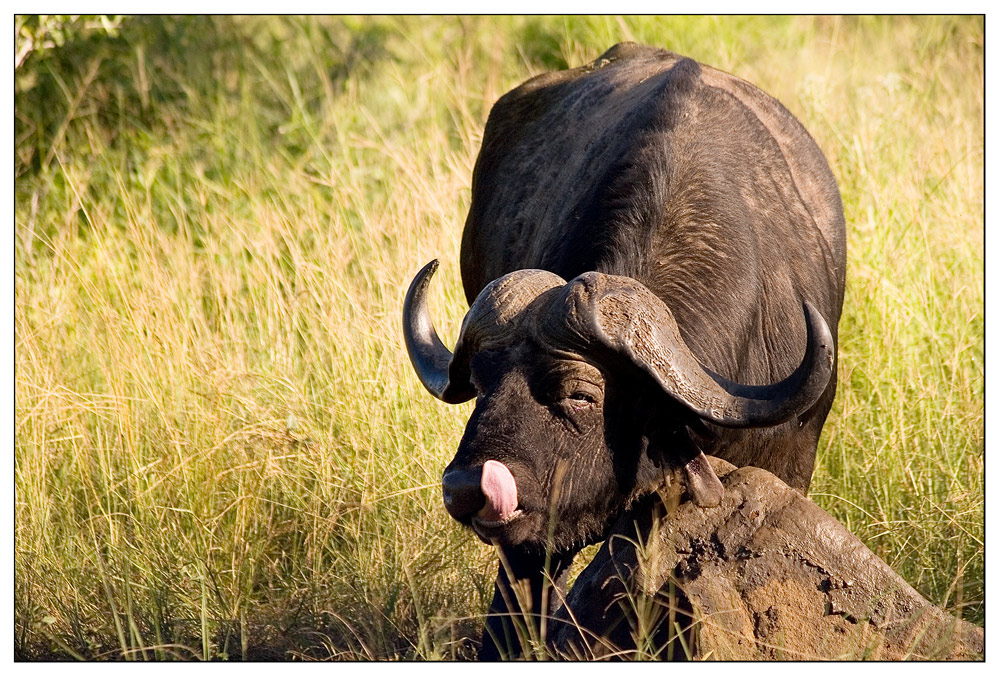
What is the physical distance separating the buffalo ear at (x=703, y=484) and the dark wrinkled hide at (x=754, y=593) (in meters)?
0.03

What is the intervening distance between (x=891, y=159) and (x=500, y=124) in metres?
2.39

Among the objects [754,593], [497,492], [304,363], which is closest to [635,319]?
[497,492]

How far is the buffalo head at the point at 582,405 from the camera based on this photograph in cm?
346

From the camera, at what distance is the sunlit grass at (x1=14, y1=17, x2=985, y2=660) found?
476cm

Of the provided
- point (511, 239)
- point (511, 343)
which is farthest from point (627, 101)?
point (511, 343)

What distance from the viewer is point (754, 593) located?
3.49 m

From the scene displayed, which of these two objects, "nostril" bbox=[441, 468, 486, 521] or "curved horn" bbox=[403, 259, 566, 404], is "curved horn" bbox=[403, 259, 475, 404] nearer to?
"curved horn" bbox=[403, 259, 566, 404]

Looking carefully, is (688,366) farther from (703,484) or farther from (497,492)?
(497,492)

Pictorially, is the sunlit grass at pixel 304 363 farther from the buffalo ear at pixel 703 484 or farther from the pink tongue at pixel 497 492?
the buffalo ear at pixel 703 484

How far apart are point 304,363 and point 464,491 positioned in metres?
2.84

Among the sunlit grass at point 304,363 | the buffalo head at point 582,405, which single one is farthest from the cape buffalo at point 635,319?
the sunlit grass at point 304,363

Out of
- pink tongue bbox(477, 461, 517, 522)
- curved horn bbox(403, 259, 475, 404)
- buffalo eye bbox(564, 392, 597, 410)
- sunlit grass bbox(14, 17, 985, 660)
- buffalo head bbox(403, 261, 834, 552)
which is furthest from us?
sunlit grass bbox(14, 17, 985, 660)

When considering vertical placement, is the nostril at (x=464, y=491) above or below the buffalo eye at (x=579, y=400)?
below

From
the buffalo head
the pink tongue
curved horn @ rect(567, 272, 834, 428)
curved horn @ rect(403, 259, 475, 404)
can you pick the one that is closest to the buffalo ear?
the buffalo head
